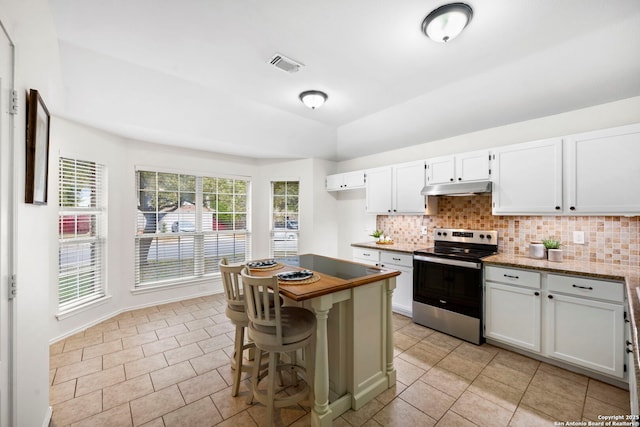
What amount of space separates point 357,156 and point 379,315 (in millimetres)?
3390

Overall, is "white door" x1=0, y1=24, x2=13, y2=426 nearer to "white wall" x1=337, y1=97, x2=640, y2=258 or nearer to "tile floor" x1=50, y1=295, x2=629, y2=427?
"tile floor" x1=50, y1=295, x2=629, y2=427

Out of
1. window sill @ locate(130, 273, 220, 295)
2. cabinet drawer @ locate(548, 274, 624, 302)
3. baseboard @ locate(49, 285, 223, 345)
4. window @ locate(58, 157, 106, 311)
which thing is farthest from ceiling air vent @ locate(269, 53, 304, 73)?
baseboard @ locate(49, 285, 223, 345)

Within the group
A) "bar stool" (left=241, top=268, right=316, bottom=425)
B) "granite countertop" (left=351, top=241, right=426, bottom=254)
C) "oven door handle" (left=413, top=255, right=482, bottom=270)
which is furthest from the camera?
"granite countertop" (left=351, top=241, right=426, bottom=254)

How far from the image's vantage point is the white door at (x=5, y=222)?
3.82 feet

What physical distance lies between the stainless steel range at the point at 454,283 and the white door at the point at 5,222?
11.3 feet

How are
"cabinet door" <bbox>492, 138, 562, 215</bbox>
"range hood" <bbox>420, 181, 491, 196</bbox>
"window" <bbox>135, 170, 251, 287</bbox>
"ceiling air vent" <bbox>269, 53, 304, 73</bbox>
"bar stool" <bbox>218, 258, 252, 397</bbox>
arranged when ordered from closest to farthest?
"bar stool" <bbox>218, 258, 252, 397</bbox>
"ceiling air vent" <bbox>269, 53, 304, 73</bbox>
"cabinet door" <bbox>492, 138, 562, 215</bbox>
"range hood" <bbox>420, 181, 491, 196</bbox>
"window" <bbox>135, 170, 251, 287</bbox>

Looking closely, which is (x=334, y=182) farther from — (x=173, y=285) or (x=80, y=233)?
(x=80, y=233)

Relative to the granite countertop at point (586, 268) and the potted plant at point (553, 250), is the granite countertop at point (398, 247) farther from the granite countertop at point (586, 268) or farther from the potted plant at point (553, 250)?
the potted plant at point (553, 250)

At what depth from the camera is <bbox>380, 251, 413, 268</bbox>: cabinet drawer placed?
11.8ft

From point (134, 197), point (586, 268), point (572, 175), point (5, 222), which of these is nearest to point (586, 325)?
point (586, 268)

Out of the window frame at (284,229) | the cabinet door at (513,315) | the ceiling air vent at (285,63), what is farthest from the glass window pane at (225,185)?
the cabinet door at (513,315)

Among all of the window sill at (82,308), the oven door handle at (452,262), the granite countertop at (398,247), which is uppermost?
the granite countertop at (398,247)

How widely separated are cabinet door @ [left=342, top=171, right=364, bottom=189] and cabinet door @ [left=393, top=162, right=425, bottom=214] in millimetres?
663

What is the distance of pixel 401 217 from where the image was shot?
4.38m
